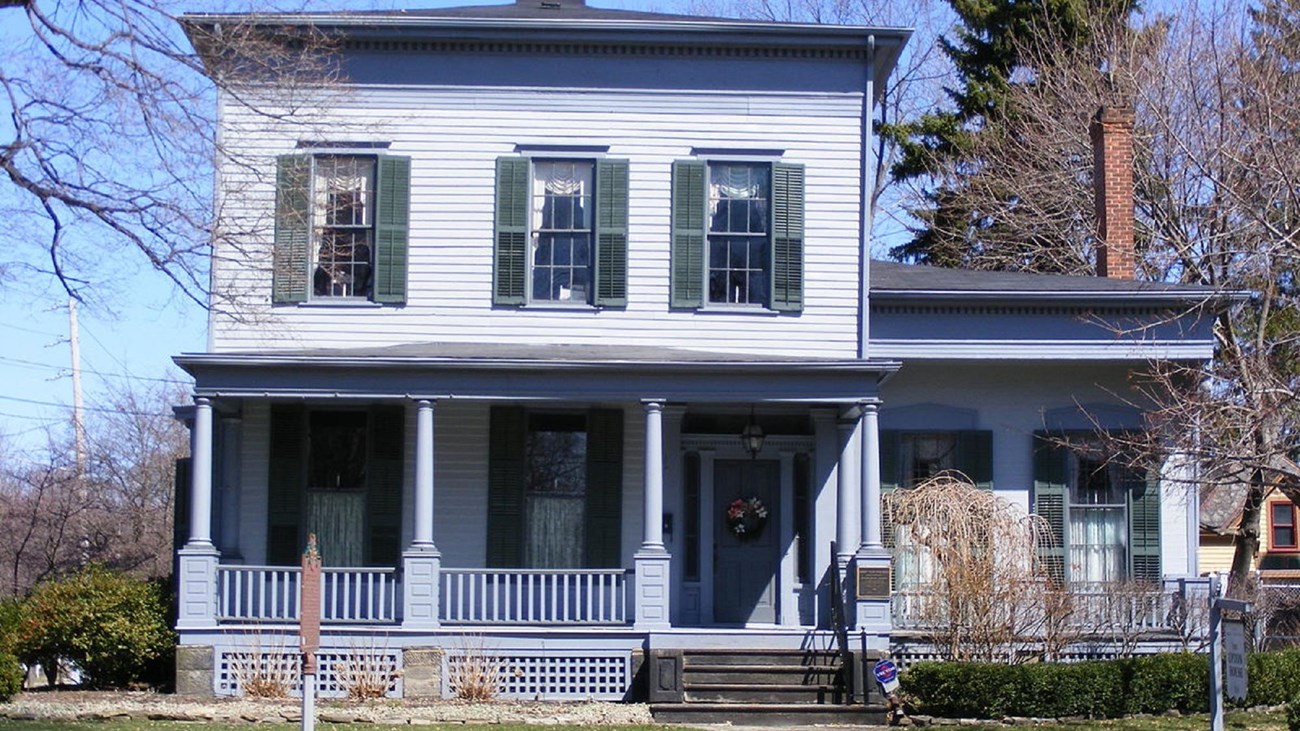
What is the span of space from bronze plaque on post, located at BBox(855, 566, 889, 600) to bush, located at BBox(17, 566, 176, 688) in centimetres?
787

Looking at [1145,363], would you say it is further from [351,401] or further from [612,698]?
[351,401]

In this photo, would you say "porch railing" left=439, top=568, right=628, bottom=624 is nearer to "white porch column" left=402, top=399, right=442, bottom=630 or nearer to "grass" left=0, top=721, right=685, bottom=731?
"white porch column" left=402, top=399, right=442, bottom=630

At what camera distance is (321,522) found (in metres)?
20.5

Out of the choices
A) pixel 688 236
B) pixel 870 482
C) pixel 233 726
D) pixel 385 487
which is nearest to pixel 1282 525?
pixel 870 482

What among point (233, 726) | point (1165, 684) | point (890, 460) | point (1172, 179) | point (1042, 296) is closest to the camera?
point (233, 726)

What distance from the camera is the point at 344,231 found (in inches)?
813

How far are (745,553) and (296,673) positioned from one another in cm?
573

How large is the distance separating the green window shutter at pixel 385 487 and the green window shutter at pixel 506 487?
1.10 m

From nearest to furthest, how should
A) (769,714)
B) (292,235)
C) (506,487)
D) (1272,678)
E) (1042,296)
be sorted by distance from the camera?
1. (769,714)
2. (1272,678)
3. (506,487)
4. (292,235)
5. (1042,296)

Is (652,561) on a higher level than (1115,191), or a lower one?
lower

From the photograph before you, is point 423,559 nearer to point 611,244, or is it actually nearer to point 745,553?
point 745,553

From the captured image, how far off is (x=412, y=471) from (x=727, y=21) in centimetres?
678

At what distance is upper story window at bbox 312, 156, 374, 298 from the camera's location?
20562 mm

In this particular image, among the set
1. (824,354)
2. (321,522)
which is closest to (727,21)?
(824,354)
